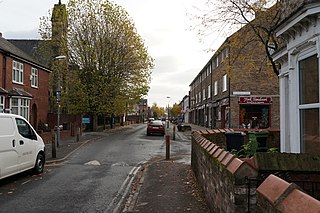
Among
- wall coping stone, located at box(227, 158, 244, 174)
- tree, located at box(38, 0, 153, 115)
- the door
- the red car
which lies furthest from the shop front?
wall coping stone, located at box(227, 158, 244, 174)

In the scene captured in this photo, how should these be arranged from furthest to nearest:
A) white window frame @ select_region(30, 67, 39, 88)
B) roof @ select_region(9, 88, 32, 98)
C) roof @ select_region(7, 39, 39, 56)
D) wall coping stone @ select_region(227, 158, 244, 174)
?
roof @ select_region(7, 39, 39, 56), white window frame @ select_region(30, 67, 39, 88), roof @ select_region(9, 88, 32, 98), wall coping stone @ select_region(227, 158, 244, 174)

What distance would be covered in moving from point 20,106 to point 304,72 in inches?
854

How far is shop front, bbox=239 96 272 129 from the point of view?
106 feet

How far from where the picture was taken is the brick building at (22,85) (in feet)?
74.8

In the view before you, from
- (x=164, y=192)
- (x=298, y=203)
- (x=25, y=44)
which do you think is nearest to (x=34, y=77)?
(x=164, y=192)

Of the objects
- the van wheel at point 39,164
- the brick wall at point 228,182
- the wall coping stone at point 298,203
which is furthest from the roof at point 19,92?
the wall coping stone at point 298,203

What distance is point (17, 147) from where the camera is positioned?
9695 millimetres

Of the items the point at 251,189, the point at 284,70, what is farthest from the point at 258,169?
the point at 284,70

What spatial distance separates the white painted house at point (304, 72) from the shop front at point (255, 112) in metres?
24.3

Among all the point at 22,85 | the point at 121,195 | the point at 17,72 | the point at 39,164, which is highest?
the point at 17,72

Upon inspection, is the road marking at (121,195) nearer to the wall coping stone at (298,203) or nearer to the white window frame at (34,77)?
the wall coping stone at (298,203)

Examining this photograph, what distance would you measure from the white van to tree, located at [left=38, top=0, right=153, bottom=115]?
2380 cm

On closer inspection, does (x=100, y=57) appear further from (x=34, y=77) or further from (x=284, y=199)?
(x=284, y=199)

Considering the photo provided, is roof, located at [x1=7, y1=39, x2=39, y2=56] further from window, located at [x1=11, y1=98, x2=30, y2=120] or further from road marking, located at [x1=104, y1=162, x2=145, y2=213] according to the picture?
road marking, located at [x1=104, y1=162, x2=145, y2=213]
